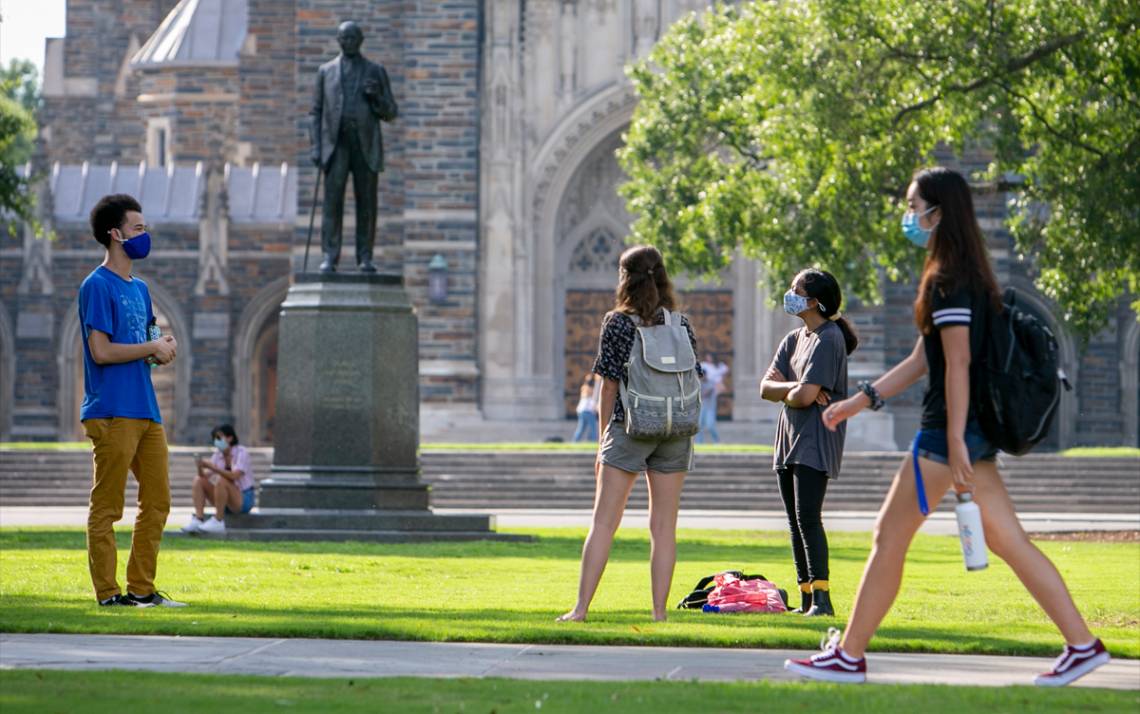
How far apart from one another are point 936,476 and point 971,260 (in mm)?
737

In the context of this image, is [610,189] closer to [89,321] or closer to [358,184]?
→ [358,184]

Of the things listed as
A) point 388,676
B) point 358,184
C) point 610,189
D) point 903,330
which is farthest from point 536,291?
point 388,676

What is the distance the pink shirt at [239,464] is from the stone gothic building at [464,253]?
16.3 meters

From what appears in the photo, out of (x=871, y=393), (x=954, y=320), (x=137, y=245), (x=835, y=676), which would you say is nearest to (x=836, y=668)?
(x=835, y=676)

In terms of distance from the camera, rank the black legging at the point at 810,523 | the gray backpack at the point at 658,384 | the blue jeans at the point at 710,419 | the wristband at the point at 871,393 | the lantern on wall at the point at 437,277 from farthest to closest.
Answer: the lantern on wall at the point at 437,277 < the blue jeans at the point at 710,419 < the black legging at the point at 810,523 < the gray backpack at the point at 658,384 < the wristband at the point at 871,393

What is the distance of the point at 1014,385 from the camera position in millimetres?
6992

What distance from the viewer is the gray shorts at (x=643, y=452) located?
9250 millimetres

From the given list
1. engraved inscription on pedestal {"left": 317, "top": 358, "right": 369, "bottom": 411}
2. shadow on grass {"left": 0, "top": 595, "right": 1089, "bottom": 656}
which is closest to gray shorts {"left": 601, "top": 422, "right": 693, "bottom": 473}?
shadow on grass {"left": 0, "top": 595, "right": 1089, "bottom": 656}

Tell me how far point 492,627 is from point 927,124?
1450cm

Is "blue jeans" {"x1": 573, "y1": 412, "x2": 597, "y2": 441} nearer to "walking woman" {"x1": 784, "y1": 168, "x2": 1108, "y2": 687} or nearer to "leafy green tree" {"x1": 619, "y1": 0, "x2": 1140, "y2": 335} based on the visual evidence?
"leafy green tree" {"x1": 619, "y1": 0, "x2": 1140, "y2": 335}

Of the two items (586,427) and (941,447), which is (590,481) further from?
(941,447)

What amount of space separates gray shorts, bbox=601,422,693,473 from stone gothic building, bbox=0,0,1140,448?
80.7 ft

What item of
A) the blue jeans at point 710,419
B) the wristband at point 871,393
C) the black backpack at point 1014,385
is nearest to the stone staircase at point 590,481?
the blue jeans at point 710,419

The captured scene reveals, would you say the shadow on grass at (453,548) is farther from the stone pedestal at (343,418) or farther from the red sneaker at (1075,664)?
the red sneaker at (1075,664)
